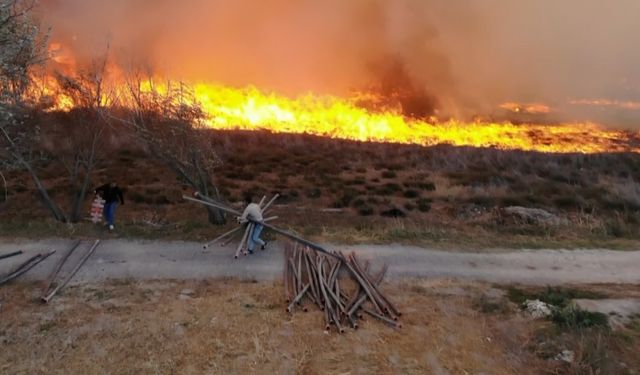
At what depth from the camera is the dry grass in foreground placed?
27.9 feet

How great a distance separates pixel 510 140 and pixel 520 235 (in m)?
33.1

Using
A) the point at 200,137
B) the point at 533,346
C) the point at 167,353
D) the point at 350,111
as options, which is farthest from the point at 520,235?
the point at 350,111

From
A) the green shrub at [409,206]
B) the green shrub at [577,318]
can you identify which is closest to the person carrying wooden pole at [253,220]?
the green shrub at [577,318]

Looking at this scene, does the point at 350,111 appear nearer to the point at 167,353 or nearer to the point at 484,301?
the point at 484,301

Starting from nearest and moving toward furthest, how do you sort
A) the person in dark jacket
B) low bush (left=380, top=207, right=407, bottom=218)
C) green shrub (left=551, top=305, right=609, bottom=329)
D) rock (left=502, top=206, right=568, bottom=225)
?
green shrub (left=551, top=305, right=609, bottom=329)
the person in dark jacket
rock (left=502, top=206, right=568, bottom=225)
low bush (left=380, top=207, right=407, bottom=218)

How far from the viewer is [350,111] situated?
4594cm

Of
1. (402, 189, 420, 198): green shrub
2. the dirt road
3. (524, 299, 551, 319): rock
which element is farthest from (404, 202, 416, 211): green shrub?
(524, 299, 551, 319): rock

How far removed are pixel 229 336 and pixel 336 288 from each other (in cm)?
280

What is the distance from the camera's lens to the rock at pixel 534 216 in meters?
19.4

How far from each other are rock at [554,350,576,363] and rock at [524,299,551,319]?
1446 millimetres

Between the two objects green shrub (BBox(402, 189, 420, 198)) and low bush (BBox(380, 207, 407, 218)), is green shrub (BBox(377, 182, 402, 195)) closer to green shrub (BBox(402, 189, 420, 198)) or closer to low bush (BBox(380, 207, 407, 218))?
green shrub (BBox(402, 189, 420, 198))

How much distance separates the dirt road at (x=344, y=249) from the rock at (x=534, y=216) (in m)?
4.68

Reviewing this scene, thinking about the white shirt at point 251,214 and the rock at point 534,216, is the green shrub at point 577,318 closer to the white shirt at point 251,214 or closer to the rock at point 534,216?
the white shirt at point 251,214

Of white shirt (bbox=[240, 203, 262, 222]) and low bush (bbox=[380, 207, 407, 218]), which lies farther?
low bush (bbox=[380, 207, 407, 218])
